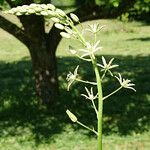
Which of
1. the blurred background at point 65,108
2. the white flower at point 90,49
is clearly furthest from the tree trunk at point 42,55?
the white flower at point 90,49

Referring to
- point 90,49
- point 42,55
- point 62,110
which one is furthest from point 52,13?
point 62,110

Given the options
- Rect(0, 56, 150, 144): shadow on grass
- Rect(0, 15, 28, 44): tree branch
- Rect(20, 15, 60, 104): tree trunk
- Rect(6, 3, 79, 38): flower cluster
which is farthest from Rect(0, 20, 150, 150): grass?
Rect(6, 3, 79, 38): flower cluster

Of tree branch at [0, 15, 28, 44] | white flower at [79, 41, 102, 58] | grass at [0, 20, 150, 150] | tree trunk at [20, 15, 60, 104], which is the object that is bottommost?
grass at [0, 20, 150, 150]

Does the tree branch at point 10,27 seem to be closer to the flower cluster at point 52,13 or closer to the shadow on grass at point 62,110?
the shadow on grass at point 62,110

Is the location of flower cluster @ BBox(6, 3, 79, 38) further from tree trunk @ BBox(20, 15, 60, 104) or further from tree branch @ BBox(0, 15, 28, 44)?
tree branch @ BBox(0, 15, 28, 44)

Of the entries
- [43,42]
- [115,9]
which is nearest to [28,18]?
[43,42]

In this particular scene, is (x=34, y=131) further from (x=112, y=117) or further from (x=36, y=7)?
(x=36, y=7)

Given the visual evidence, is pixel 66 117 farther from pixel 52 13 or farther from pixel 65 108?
pixel 52 13
